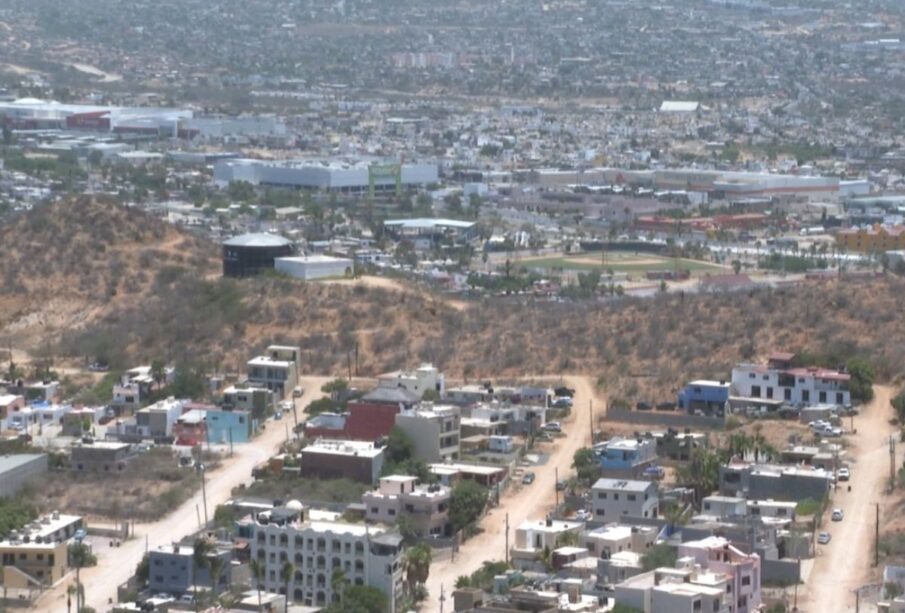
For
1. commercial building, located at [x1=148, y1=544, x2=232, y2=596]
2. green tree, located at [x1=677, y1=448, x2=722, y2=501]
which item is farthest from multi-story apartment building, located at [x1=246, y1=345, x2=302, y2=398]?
commercial building, located at [x1=148, y1=544, x2=232, y2=596]

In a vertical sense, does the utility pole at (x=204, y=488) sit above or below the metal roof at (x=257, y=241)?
below

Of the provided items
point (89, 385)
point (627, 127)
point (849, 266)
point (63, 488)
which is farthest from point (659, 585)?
point (627, 127)

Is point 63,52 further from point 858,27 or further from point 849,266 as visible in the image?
point 849,266

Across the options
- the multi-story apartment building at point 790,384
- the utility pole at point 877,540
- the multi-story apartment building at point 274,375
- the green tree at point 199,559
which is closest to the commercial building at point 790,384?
the multi-story apartment building at point 790,384

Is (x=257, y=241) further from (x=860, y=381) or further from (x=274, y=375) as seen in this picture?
(x=860, y=381)

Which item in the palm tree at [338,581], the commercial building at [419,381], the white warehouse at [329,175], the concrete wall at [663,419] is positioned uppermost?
the commercial building at [419,381]

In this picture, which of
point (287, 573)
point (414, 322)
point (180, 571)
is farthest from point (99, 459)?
point (414, 322)

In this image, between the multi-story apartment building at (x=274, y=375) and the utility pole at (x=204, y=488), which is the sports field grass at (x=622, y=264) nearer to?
the multi-story apartment building at (x=274, y=375)
